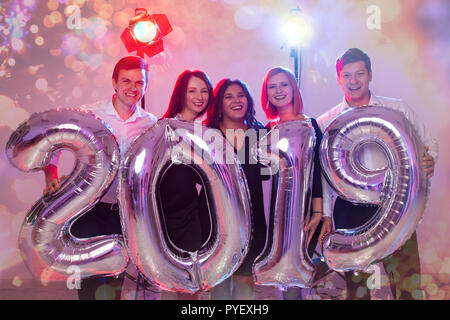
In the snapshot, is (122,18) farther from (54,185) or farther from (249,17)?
(54,185)

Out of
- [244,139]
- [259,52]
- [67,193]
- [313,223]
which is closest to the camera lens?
[67,193]

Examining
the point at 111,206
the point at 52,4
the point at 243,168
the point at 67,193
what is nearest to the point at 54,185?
the point at 67,193

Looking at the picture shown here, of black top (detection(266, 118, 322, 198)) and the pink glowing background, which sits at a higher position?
the pink glowing background

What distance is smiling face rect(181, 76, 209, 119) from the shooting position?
229 centimetres

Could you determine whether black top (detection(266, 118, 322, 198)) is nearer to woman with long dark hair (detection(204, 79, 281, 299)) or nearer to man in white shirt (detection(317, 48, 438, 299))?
man in white shirt (detection(317, 48, 438, 299))

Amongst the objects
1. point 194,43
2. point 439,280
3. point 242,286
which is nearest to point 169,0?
point 194,43

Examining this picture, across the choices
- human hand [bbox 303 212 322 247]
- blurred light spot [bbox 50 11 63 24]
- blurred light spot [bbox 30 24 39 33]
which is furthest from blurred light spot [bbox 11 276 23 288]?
human hand [bbox 303 212 322 247]

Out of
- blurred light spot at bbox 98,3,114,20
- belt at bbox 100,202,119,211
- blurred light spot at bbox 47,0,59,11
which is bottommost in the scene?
belt at bbox 100,202,119,211

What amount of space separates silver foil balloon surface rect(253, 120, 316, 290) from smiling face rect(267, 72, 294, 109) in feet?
1.11

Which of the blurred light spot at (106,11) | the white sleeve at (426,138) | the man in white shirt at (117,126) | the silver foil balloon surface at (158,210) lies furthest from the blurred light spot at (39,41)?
the white sleeve at (426,138)

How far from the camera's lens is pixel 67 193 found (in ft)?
6.22

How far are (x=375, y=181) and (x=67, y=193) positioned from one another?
5.00 feet

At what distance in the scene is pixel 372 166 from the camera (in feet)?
7.25
